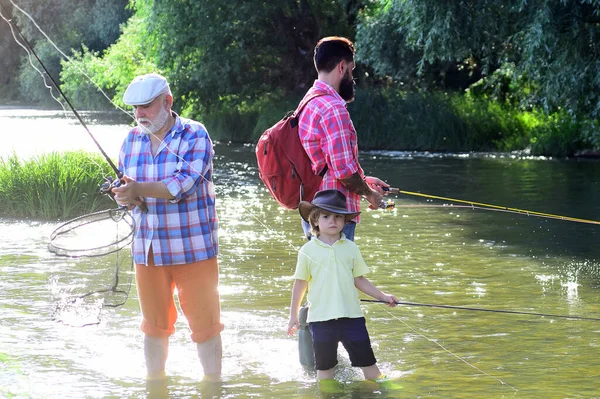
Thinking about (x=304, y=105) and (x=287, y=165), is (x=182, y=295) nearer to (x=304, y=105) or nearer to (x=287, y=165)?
(x=287, y=165)

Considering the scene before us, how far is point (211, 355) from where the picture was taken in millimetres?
5645

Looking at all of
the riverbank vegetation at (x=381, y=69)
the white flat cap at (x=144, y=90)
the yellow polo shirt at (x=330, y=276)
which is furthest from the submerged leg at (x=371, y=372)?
the riverbank vegetation at (x=381, y=69)

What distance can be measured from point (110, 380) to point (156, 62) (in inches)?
1026

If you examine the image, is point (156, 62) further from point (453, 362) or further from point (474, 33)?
point (453, 362)

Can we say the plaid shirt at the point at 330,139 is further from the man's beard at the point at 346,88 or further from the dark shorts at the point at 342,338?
the dark shorts at the point at 342,338

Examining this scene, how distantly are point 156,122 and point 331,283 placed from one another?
1203mm

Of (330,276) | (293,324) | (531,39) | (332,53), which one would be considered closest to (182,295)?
(293,324)

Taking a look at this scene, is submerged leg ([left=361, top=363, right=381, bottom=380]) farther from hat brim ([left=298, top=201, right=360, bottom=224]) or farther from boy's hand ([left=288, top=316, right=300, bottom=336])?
hat brim ([left=298, top=201, right=360, bottom=224])

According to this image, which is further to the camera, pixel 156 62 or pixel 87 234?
pixel 156 62

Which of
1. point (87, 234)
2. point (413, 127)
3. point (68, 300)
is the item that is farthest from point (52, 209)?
point (413, 127)

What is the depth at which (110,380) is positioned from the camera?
6145mm

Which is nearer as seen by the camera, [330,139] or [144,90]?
[144,90]

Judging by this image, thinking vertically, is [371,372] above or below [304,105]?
below

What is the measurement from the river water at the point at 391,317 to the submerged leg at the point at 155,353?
197 millimetres
